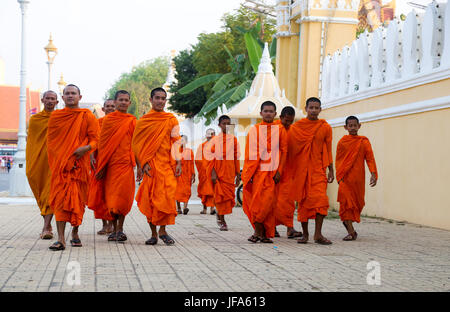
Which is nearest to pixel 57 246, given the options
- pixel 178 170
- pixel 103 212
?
pixel 103 212

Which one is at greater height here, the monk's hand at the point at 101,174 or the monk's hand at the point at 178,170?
the monk's hand at the point at 178,170

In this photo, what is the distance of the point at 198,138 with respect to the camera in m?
36.4

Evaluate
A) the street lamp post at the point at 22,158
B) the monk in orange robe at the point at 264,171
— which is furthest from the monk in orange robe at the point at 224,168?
the street lamp post at the point at 22,158

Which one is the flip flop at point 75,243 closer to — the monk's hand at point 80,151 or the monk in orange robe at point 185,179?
the monk's hand at point 80,151

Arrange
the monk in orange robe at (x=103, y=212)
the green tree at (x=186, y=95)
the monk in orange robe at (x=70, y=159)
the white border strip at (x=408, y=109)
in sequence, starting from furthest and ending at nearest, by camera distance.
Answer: the green tree at (x=186, y=95), the white border strip at (x=408, y=109), the monk in orange robe at (x=103, y=212), the monk in orange robe at (x=70, y=159)

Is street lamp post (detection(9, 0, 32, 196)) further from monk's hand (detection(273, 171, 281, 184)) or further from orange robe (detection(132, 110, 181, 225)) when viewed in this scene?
monk's hand (detection(273, 171, 281, 184))

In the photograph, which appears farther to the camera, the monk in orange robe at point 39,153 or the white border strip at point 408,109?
the white border strip at point 408,109

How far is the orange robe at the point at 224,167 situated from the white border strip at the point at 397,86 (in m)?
3.58

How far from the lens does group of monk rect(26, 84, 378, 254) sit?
837 cm

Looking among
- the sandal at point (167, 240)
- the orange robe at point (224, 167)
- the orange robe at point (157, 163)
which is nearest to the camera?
the orange robe at point (157, 163)

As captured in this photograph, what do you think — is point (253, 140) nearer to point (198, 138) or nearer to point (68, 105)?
point (68, 105)

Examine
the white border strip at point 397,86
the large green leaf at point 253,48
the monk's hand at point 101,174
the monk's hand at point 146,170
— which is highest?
the large green leaf at point 253,48

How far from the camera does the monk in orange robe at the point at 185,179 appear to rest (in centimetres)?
1558

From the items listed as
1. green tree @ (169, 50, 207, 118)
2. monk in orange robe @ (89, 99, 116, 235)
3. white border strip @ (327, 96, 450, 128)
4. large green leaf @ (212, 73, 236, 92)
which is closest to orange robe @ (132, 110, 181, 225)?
monk in orange robe @ (89, 99, 116, 235)
